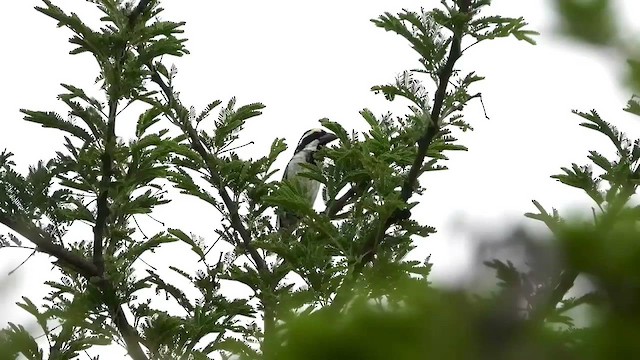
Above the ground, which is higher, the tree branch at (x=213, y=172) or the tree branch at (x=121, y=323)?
the tree branch at (x=213, y=172)

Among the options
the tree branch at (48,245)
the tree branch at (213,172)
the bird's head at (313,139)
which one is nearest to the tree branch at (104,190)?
the tree branch at (48,245)

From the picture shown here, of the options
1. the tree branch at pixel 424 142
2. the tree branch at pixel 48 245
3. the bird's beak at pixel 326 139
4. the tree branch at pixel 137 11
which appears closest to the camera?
the tree branch at pixel 424 142

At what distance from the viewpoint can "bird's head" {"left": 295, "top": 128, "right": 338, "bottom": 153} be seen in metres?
11.2

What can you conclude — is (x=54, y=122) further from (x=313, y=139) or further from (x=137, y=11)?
(x=313, y=139)

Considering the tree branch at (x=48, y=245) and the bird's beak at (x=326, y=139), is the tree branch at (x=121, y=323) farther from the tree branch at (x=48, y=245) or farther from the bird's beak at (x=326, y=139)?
the bird's beak at (x=326, y=139)

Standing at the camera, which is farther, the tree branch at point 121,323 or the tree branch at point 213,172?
the tree branch at point 213,172

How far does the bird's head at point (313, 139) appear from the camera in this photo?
36.6 feet

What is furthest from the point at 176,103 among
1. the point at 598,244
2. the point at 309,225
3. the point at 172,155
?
the point at 598,244

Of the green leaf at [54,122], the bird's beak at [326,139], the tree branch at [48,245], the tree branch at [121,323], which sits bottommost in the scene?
the tree branch at [121,323]

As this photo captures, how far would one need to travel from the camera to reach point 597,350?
925mm

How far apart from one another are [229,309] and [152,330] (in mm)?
478

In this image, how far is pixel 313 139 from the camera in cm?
1161

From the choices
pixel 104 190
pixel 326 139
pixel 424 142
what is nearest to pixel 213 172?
pixel 104 190

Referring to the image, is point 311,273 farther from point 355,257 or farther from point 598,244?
point 598,244
